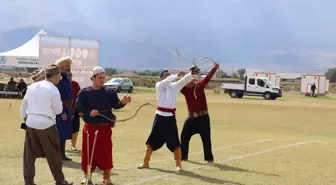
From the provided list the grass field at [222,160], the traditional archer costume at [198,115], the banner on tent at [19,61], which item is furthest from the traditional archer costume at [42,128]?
the banner on tent at [19,61]

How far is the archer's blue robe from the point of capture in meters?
9.40

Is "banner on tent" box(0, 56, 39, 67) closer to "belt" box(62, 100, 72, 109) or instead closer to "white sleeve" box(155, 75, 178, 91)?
"belt" box(62, 100, 72, 109)

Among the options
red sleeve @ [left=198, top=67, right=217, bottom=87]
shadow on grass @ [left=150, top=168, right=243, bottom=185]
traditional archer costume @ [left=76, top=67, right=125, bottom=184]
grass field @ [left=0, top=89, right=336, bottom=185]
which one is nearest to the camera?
traditional archer costume @ [left=76, top=67, right=125, bottom=184]

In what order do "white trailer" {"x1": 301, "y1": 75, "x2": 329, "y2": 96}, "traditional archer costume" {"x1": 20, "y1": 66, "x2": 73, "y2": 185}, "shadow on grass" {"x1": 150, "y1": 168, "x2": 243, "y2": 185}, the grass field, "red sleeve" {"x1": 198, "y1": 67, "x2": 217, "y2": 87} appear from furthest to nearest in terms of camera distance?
1. "white trailer" {"x1": 301, "y1": 75, "x2": 329, "y2": 96}
2. "red sleeve" {"x1": 198, "y1": 67, "x2": 217, "y2": 87}
3. the grass field
4. "shadow on grass" {"x1": 150, "y1": 168, "x2": 243, "y2": 185}
5. "traditional archer costume" {"x1": 20, "y1": 66, "x2": 73, "y2": 185}

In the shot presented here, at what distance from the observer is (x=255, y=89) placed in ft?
160

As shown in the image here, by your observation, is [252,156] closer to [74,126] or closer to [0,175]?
[74,126]

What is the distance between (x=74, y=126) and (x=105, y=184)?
13.0ft

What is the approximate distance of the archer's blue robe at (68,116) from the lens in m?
9.40

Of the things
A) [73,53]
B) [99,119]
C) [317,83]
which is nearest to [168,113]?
[99,119]

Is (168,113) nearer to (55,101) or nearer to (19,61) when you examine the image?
(55,101)

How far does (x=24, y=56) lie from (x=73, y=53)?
30.4ft

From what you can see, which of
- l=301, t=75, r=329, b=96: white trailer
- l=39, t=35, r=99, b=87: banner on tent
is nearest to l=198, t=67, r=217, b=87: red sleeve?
l=39, t=35, r=99, b=87: banner on tent

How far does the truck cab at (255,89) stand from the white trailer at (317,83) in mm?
15158

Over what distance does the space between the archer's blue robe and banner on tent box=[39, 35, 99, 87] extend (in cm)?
1522
